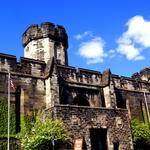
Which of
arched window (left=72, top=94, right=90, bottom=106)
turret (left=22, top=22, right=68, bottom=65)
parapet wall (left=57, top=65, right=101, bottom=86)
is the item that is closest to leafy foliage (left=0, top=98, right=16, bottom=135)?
parapet wall (left=57, top=65, right=101, bottom=86)

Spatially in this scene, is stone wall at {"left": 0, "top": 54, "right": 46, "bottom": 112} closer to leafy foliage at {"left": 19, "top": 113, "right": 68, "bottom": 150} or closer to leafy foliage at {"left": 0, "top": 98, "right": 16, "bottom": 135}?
leafy foliage at {"left": 0, "top": 98, "right": 16, "bottom": 135}

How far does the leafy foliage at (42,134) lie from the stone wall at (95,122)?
852mm

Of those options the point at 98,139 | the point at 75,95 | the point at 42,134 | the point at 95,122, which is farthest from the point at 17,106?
the point at 98,139

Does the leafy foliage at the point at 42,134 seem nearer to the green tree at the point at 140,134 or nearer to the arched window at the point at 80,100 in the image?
the arched window at the point at 80,100

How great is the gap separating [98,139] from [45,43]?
1097cm

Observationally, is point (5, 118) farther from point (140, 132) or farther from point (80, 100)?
point (140, 132)

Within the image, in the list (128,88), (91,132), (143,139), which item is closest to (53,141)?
(91,132)

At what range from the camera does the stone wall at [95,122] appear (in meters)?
20.5

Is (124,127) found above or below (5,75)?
below

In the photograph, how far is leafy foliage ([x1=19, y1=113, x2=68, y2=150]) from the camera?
18.8 meters

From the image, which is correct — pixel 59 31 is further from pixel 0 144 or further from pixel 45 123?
pixel 0 144

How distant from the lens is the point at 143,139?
81.1 ft

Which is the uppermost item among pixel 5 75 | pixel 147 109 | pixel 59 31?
pixel 59 31

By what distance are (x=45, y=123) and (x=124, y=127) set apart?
6.69 m
